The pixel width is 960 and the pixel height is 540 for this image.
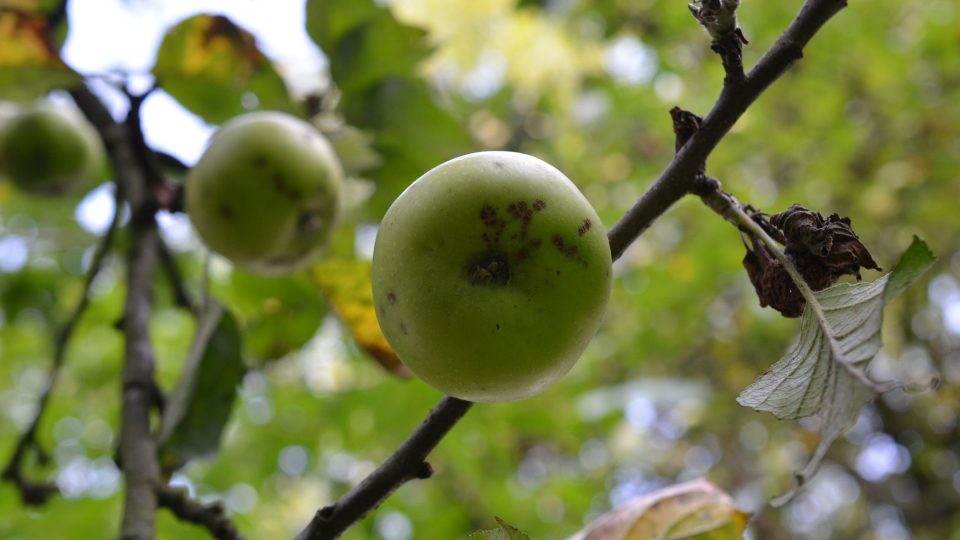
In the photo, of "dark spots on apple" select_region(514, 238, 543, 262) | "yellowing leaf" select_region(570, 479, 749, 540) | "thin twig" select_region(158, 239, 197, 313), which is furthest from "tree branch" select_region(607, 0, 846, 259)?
"thin twig" select_region(158, 239, 197, 313)

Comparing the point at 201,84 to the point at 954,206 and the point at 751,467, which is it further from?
the point at 751,467

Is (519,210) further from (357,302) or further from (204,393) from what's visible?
(204,393)

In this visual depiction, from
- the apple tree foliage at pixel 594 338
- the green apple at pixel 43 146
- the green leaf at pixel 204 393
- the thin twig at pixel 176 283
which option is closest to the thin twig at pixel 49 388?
the apple tree foliage at pixel 594 338

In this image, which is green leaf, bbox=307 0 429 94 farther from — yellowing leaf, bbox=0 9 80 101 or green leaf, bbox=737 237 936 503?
green leaf, bbox=737 237 936 503

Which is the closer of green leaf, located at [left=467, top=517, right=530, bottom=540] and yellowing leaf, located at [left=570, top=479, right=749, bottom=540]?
green leaf, located at [left=467, top=517, right=530, bottom=540]

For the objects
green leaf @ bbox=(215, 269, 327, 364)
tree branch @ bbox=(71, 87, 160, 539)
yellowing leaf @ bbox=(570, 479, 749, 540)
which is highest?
yellowing leaf @ bbox=(570, 479, 749, 540)

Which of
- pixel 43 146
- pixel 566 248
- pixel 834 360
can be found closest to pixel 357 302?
pixel 566 248

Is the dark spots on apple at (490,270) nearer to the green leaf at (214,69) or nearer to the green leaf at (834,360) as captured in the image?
the green leaf at (834,360)
